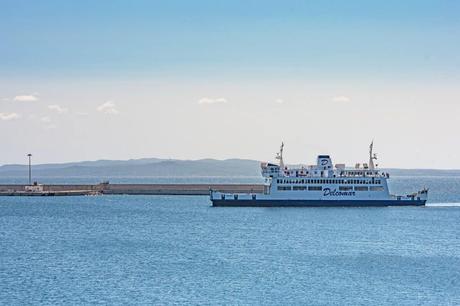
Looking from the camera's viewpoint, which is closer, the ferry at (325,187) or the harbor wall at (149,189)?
the ferry at (325,187)

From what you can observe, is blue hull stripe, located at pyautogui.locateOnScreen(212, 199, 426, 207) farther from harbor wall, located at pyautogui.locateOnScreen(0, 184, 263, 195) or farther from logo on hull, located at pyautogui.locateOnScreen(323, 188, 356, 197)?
harbor wall, located at pyautogui.locateOnScreen(0, 184, 263, 195)

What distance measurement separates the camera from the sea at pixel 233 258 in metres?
55.5

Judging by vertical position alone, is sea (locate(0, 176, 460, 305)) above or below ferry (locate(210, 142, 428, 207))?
below

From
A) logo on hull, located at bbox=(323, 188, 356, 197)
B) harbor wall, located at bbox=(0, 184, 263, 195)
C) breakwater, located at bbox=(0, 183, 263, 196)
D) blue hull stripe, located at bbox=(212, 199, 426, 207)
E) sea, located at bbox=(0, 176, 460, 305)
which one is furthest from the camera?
harbor wall, located at bbox=(0, 184, 263, 195)

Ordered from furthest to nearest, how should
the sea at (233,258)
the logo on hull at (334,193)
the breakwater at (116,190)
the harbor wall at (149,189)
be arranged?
the harbor wall at (149,189), the breakwater at (116,190), the logo on hull at (334,193), the sea at (233,258)

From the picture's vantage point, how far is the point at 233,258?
234 ft

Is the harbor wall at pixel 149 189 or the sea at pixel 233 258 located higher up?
the harbor wall at pixel 149 189

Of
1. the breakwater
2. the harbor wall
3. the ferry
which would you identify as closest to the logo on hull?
the ferry

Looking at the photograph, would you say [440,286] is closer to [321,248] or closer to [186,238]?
[321,248]

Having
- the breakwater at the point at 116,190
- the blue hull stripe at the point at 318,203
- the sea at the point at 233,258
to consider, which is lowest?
the sea at the point at 233,258

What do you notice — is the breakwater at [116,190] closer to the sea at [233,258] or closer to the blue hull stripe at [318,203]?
the blue hull stripe at [318,203]

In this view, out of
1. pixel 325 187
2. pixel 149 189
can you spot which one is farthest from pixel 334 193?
pixel 149 189

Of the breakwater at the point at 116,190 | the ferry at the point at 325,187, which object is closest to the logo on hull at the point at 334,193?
the ferry at the point at 325,187

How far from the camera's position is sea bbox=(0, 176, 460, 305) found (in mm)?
55500
